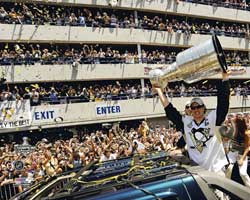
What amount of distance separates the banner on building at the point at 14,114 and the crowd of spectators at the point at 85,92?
1.24ft

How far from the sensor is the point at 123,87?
3234 centimetres

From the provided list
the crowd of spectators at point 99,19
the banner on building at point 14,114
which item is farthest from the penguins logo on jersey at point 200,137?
the banner on building at point 14,114

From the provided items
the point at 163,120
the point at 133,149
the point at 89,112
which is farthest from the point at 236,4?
the point at 133,149

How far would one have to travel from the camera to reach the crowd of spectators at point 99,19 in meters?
27.8

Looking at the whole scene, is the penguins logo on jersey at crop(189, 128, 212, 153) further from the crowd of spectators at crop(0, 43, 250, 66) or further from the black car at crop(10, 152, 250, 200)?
the crowd of spectators at crop(0, 43, 250, 66)

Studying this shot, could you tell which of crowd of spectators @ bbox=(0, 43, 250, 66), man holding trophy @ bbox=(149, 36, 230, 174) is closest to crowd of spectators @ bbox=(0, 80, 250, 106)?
crowd of spectators @ bbox=(0, 43, 250, 66)

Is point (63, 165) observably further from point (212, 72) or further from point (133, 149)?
point (212, 72)

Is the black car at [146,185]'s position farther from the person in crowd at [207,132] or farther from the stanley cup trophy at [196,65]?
the stanley cup trophy at [196,65]

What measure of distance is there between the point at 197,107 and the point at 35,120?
2310cm

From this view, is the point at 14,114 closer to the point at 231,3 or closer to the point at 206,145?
the point at 206,145

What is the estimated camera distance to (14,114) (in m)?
24.3

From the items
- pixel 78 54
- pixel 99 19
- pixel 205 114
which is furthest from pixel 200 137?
pixel 99 19

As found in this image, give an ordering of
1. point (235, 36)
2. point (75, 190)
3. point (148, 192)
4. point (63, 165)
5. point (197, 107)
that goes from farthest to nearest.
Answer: point (235, 36) → point (63, 165) → point (197, 107) → point (75, 190) → point (148, 192)

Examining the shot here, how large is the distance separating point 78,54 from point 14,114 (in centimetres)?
761
